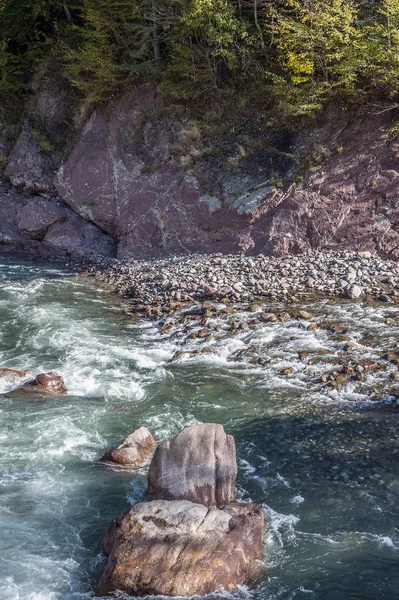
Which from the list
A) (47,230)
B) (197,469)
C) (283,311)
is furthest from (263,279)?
(47,230)

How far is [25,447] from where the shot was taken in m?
8.60

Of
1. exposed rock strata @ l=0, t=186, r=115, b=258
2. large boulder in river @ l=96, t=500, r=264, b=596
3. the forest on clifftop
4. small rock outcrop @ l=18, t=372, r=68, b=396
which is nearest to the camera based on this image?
large boulder in river @ l=96, t=500, r=264, b=596

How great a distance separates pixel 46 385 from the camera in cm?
1041

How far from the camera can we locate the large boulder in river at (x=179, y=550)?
5.89 m

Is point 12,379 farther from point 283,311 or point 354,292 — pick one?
point 354,292

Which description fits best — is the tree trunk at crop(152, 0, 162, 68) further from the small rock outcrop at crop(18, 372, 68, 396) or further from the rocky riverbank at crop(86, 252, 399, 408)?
the small rock outcrop at crop(18, 372, 68, 396)

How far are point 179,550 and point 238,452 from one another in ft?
8.35

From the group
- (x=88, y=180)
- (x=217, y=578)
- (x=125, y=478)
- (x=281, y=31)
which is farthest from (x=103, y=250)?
(x=217, y=578)

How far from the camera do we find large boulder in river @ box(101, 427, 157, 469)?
8.18 m

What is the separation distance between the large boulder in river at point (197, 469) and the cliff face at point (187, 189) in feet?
32.3

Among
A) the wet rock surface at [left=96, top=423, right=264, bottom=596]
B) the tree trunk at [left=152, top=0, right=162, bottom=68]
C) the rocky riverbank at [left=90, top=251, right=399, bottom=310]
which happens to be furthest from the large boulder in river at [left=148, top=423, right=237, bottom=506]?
the tree trunk at [left=152, top=0, right=162, bottom=68]

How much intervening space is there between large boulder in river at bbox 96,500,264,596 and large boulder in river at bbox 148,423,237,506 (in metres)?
0.51

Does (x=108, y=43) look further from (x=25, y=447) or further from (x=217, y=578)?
(x=217, y=578)

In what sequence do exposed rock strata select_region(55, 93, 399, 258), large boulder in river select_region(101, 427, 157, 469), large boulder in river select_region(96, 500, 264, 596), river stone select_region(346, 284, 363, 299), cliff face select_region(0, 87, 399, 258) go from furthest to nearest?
cliff face select_region(0, 87, 399, 258) → exposed rock strata select_region(55, 93, 399, 258) → river stone select_region(346, 284, 363, 299) → large boulder in river select_region(101, 427, 157, 469) → large boulder in river select_region(96, 500, 264, 596)
